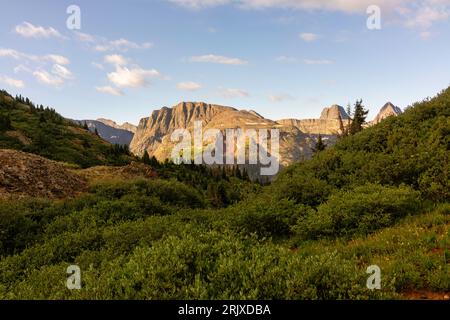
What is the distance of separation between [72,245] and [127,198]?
8.45m

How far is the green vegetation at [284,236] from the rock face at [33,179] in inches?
144

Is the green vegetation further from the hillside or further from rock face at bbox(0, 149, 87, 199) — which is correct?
the hillside

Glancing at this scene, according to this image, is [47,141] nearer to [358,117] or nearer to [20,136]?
[20,136]

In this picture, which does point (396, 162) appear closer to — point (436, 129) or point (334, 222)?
point (436, 129)

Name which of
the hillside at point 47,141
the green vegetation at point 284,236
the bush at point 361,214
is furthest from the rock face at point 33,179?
the hillside at point 47,141

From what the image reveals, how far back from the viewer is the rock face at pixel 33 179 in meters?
23.7

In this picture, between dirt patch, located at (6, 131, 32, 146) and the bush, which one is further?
dirt patch, located at (6, 131, 32, 146)

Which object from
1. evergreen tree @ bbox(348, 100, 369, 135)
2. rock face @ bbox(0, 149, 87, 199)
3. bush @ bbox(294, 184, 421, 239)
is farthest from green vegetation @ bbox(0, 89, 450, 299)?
evergreen tree @ bbox(348, 100, 369, 135)

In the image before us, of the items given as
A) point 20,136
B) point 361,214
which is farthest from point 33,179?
point 20,136

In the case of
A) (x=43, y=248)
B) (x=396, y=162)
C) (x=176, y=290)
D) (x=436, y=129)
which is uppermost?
(x=436, y=129)

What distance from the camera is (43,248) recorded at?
45.2 ft

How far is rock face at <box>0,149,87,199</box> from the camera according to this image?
77.8ft

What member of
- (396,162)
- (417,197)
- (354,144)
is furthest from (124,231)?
(354,144)

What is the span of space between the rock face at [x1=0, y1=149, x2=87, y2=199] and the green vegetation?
3661 millimetres
